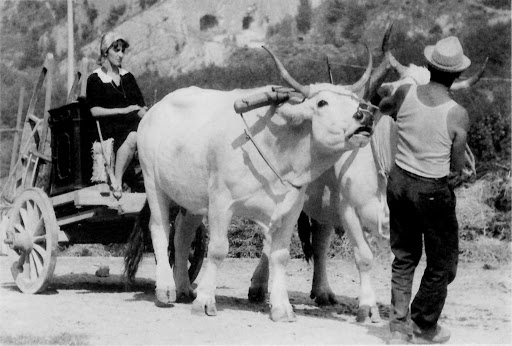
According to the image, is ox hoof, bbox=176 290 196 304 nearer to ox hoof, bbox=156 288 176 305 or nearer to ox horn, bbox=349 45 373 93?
ox hoof, bbox=156 288 176 305

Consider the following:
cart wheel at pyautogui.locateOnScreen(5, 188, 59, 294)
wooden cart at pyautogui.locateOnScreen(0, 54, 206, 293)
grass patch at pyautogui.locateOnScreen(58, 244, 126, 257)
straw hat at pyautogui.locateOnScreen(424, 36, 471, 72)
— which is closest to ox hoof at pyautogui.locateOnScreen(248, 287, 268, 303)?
wooden cart at pyautogui.locateOnScreen(0, 54, 206, 293)

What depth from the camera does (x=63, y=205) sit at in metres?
10.2

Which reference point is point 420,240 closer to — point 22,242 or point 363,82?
point 363,82

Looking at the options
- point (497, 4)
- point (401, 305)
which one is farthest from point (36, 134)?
point (497, 4)

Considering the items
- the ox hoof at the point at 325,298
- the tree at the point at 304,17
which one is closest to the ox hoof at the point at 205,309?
the ox hoof at the point at 325,298

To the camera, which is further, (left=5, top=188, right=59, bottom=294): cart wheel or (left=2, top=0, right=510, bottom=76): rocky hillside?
(left=2, top=0, right=510, bottom=76): rocky hillside

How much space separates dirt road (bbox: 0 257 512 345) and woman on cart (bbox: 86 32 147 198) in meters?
1.52

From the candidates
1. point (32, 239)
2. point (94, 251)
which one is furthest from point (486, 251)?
point (32, 239)

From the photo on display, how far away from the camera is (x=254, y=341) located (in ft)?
23.2

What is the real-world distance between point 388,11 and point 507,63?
201 inches

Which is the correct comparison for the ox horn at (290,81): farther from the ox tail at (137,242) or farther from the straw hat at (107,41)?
the ox tail at (137,242)

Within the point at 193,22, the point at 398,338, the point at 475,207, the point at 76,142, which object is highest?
the point at 193,22

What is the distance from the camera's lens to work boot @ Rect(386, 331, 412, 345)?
6.82 m

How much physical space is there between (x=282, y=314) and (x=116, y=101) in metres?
3.26
